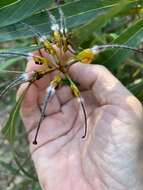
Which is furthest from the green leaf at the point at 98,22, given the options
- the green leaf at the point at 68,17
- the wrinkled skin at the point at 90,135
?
the wrinkled skin at the point at 90,135

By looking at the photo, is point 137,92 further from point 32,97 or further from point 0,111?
point 0,111

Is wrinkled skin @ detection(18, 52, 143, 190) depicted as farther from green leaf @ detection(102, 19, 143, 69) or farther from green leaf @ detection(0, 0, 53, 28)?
green leaf @ detection(0, 0, 53, 28)

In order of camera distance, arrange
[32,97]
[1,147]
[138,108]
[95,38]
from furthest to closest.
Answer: [1,147] → [95,38] → [32,97] → [138,108]

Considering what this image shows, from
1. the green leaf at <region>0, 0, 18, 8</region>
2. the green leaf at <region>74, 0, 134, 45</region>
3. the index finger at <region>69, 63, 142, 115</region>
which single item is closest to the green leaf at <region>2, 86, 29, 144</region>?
the index finger at <region>69, 63, 142, 115</region>

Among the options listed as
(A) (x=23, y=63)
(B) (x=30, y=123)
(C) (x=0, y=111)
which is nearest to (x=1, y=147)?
(C) (x=0, y=111)

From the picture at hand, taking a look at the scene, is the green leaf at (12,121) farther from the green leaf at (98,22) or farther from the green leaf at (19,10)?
the green leaf at (98,22)

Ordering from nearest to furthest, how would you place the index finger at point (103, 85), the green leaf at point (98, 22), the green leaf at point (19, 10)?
the green leaf at point (98, 22)
the green leaf at point (19, 10)
the index finger at point (103, 85)

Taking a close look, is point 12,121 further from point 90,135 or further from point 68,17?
point 68,17

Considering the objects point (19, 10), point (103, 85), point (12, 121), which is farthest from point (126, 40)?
point (12, 121)
